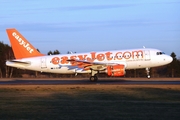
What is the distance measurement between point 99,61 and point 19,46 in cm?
1039

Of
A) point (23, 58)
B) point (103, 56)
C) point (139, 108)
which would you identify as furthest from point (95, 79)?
point (139, 108)

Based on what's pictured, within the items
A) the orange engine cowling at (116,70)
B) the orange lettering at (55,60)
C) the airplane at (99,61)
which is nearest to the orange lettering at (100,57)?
the airplane at (99,61)

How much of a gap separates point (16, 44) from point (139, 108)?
107ft

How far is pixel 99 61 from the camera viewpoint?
141ft

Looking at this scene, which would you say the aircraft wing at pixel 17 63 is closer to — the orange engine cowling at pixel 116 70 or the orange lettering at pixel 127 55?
the orange engine cowling at pixel 116 70

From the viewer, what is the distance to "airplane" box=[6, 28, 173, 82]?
41812 mm

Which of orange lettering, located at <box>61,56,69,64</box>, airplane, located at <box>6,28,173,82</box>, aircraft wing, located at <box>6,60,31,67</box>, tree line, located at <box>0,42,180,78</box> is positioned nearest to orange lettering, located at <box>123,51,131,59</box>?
airplane, located at <box>6,28,173,82</box>

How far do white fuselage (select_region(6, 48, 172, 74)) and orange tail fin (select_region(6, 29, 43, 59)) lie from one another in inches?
51.0

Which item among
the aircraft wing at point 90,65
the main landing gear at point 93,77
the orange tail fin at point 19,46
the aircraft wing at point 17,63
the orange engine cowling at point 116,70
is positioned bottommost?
the main landing gear at point 93,77

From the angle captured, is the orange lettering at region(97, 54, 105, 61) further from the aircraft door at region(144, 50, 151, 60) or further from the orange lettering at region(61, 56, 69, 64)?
the aircraft door at region(144, 50, 151, 60)

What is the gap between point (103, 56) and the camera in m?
42.9

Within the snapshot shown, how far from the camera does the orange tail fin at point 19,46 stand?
153 feet

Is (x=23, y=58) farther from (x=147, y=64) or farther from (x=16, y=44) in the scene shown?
(x=147, y=64)

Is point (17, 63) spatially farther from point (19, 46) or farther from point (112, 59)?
point (112, 59)
